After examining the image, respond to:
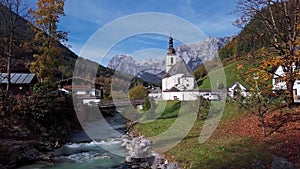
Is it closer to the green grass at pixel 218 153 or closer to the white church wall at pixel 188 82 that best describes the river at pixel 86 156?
the green grass at pixel 218 153

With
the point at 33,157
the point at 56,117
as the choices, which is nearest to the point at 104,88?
the point at 56,117

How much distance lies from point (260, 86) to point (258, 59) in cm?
259

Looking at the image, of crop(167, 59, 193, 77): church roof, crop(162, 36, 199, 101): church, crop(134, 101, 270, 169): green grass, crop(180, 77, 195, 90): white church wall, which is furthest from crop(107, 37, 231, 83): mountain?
crop(134, 101, 270, 169): green grass

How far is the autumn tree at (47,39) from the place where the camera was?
78.2 ft

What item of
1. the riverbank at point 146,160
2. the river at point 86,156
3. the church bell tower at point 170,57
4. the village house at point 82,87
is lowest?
the river at point 86,156

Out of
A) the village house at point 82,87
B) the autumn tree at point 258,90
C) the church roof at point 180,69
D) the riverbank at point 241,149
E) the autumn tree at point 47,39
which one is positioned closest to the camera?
the riverbank at point 241,149

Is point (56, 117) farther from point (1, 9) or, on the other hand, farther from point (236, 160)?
point (236, 160)

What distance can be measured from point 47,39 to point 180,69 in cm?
3911

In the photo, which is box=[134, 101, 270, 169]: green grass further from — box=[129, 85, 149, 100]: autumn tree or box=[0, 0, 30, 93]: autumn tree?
box=[129, 85, 149, 100]: autumn tree

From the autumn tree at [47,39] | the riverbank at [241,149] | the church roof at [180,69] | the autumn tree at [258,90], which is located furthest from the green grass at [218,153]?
the church roof at [180,69]

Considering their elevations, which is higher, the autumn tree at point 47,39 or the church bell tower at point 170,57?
the church bell tower at point 170,57

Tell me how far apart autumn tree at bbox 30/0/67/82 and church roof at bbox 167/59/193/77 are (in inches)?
1451

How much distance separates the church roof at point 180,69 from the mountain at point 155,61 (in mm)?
1489

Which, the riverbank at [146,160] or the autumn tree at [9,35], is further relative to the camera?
the autumn tree at [9,35]
